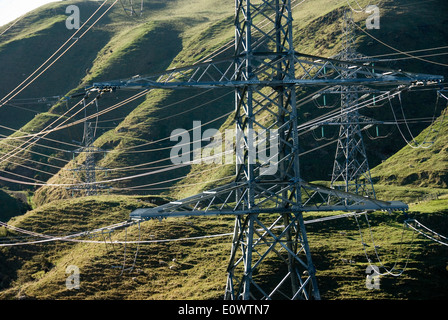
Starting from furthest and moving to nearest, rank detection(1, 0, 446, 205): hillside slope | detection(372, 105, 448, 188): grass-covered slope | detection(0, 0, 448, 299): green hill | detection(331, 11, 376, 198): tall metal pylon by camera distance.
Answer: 1. detection(1, 0, 446, 205): hillside slope
2. detection(372, 105, 448, 188): grass-covered slope
3. detection(331, 11, 376, 198): tall metal pylon
4. detection(0, 0, 448, 299): green hill

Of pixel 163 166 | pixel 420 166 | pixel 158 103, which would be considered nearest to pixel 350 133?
pixel 420 166

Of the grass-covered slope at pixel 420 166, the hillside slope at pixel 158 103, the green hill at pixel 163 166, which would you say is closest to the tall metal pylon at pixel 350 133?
the green hill at pixel 163 166

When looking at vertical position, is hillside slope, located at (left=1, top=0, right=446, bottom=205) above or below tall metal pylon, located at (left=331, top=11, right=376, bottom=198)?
above

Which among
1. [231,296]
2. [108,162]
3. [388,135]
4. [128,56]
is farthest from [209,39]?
[231,296]

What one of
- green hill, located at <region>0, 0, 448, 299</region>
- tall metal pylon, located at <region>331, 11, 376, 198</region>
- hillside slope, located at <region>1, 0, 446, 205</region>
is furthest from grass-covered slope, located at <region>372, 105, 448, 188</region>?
tall metal pylon, located at <region>331, 11, 376, 198</region>

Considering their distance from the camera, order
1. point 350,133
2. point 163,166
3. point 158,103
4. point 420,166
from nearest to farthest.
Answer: point 350,133 < point 420,166 < point 163,166 < point 158,103

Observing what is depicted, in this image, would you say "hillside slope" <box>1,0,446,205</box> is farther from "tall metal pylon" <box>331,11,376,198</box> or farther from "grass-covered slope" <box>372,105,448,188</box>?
"tall metal pylon" <box>331,11,376,198</box>

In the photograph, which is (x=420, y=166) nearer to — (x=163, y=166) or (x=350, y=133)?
(x=350, y=133)
